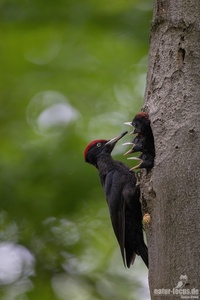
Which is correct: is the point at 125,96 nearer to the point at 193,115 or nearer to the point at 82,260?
the point at 82,260

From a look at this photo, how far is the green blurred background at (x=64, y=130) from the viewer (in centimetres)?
521

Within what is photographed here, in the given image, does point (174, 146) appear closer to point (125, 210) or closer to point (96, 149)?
point (125, 210)

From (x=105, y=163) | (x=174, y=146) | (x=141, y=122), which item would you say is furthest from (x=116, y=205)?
(x=174, y=146)

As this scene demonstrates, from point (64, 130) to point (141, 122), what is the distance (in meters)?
1.80

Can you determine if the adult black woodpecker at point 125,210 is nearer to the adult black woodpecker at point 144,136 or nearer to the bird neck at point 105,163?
the bird neck at point 105,163

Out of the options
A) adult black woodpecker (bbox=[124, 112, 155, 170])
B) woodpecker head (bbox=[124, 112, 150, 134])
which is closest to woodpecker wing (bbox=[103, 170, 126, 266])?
adult black woodpecker (bbox=[124, 112, 155, 170])

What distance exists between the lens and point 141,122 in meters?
3.86

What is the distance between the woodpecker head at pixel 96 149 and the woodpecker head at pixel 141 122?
41.9 inches

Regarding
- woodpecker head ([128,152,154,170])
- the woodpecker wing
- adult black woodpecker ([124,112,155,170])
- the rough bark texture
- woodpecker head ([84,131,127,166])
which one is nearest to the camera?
the rough bark texture

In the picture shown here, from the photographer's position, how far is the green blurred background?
5215 millimetres

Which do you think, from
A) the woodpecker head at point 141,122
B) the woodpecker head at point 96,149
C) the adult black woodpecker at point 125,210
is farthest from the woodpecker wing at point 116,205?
the woodpecker head at point 141,122

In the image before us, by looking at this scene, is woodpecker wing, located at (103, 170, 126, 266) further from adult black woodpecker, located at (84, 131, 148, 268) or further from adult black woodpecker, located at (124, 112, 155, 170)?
adult black woodpecker, located at (124, 112, 155, 170)

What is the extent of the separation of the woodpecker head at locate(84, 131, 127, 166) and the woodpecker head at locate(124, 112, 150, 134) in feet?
3.50

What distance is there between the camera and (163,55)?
149 inches
